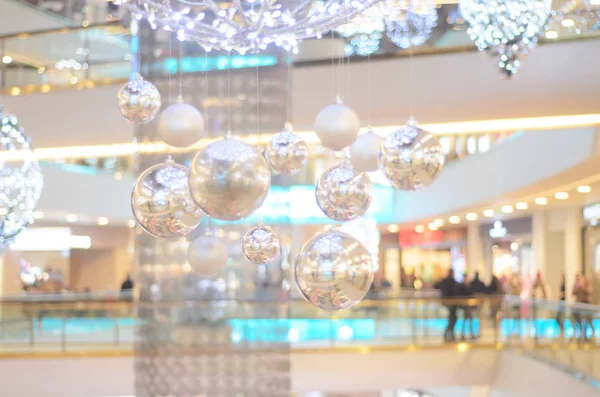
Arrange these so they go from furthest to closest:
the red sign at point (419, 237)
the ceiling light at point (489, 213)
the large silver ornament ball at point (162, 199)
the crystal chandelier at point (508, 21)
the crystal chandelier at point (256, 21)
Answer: the red sign at point (419, 237), the ceiling light at point (489, 213), the crystal chandelier at point (508, 21), the large silver ornament ball at point (162, 199), the crystal chandelier at point (256, 21)

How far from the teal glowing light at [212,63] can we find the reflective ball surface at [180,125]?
146 inches

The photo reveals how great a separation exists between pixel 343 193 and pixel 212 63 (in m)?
4.23

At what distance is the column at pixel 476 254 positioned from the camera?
85.4 ft

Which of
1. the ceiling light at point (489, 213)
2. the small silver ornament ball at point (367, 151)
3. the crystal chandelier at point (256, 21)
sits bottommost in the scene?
the small silver ornament ball at point (367, 151)

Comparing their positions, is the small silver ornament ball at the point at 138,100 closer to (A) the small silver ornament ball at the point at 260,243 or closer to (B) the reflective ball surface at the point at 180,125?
(B) the reflective ball surface at the point at 180,125

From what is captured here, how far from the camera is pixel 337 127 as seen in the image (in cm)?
A: 373

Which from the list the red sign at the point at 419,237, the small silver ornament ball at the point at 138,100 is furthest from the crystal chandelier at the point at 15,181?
the red sign at the point at 419,237

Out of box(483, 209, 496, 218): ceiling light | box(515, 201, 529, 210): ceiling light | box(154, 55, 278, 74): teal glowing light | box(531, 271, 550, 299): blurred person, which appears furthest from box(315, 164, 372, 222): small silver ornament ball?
box(483, 209, 496, 218): ceiling light

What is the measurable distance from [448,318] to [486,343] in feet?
2.27

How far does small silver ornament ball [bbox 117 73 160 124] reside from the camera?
405cm

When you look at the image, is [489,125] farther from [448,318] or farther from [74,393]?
[74,393]

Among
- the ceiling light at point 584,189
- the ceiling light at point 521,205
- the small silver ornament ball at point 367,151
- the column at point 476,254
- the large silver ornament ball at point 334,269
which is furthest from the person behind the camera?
the column at point 476,254

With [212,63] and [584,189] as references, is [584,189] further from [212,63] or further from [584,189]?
[212,63]

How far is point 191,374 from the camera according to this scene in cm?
757
